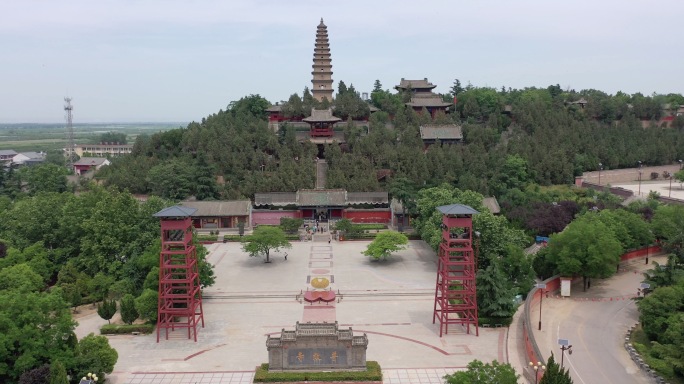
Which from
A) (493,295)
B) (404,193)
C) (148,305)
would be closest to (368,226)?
(404,193)

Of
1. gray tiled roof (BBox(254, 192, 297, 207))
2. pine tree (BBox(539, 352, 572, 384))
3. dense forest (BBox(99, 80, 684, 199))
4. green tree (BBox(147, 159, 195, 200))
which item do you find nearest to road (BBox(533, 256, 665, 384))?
pine tree (BBox(539, 352, 572, 384))

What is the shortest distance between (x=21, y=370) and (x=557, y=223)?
33880mm

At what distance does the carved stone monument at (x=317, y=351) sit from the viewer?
22.8 meters

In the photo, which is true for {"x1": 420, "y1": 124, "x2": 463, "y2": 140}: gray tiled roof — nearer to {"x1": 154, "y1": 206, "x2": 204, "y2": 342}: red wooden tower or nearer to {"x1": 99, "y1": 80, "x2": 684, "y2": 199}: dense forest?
{"x1": 99, "y1": 80, "x2": 684, "y2": 199}: dense forest

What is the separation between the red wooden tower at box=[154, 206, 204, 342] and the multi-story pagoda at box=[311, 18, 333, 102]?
46829 mm

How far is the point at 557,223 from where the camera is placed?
136 ft

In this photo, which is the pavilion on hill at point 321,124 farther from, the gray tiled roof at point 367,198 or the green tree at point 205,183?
the green tree at point 205,183

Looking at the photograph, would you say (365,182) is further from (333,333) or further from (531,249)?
(333,333)

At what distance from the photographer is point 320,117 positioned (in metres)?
61.0

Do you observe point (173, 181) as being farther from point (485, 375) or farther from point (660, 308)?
point (660, 308)

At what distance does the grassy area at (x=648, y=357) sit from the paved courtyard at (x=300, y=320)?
5394 millimetres

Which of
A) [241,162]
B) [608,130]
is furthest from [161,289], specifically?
[608,130]

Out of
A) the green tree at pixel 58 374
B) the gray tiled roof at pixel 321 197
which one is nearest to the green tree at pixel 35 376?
the green tree at pixel 58 374

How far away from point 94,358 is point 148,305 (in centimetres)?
629
